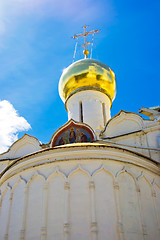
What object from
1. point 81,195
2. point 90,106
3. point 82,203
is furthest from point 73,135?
point 82,203

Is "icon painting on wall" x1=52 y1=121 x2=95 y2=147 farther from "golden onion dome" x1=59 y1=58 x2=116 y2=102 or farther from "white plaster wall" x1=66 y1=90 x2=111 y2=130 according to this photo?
"golden onion dome" x1=59 y1=58 x2=116 y2=102

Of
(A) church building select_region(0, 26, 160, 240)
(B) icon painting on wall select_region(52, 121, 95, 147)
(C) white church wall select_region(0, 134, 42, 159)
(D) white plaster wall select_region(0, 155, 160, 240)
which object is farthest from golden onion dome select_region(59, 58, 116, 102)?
(D) white plaster wall select_region(0, 155, 160, 240)

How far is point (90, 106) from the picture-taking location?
12.2 meters

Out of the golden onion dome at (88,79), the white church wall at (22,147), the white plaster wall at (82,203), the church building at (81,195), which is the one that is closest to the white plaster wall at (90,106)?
the golden onion dome at (88,79)

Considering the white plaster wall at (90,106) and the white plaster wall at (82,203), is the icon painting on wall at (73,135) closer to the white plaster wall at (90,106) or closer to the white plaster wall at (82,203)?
the white plaster wall at (90,106)

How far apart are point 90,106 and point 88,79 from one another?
140cm

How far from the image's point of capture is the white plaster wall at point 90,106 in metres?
11.9

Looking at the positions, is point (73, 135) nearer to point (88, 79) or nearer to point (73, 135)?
point (73, 135)

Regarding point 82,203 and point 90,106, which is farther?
point 90,106

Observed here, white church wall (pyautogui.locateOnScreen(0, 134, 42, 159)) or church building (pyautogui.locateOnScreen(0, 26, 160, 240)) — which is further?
white church wall (pyautogui.locateOnScreen(0, 134, 42, 159))

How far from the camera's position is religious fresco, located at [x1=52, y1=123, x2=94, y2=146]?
9141 millimetres

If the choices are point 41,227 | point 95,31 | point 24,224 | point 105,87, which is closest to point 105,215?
point 41,227

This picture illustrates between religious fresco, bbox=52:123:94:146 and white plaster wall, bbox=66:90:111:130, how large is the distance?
236 centimetres

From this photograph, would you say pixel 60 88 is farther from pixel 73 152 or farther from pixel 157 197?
pixel 157 197
